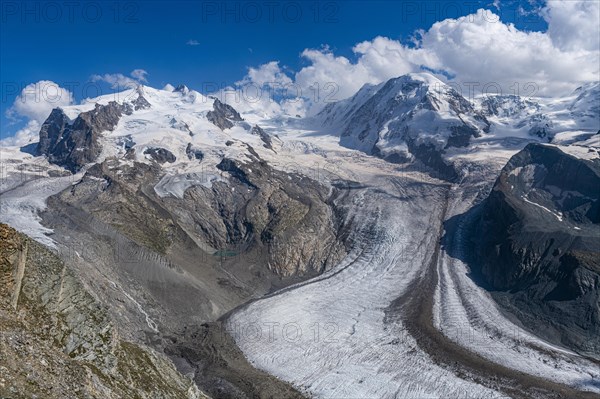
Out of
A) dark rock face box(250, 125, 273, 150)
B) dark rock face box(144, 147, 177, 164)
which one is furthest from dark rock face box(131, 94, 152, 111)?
dark rock face box(144, 147, 177, 164)

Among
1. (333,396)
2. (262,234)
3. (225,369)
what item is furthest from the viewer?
(262,234)

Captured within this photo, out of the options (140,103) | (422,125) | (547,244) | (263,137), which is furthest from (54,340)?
(140,103)

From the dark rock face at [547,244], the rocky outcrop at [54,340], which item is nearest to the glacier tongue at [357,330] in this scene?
the dark rock face at [547,244]

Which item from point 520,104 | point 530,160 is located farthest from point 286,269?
point 520,104

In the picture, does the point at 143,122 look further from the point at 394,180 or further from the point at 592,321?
the point at 592,321

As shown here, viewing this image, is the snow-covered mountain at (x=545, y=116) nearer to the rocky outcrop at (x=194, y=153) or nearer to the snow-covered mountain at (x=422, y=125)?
the snow-covered mountain at (x=422, y=125)

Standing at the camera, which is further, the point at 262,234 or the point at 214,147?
the point at 214,147

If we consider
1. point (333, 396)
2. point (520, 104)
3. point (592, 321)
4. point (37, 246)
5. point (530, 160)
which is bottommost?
point (333, 396)
